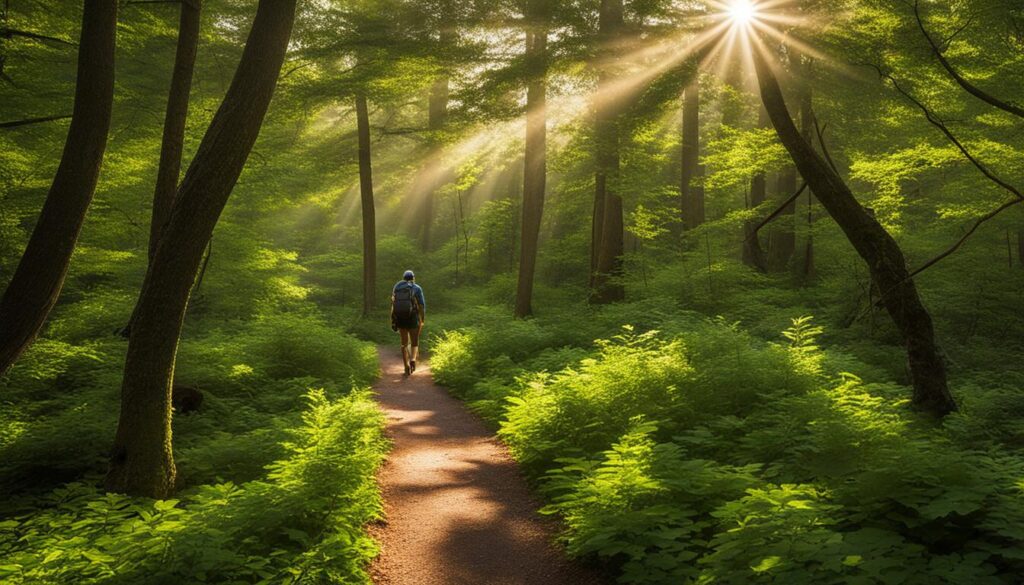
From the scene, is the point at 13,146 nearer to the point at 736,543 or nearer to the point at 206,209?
the point at 206,209

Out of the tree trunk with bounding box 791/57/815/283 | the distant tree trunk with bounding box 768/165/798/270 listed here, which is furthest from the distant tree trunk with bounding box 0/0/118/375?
the distant tree trunk with bounding box 768/165/798/270

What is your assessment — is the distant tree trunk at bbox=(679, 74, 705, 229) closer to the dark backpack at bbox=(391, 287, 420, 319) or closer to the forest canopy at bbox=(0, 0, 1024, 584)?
the forest canopy at bbox=(0, 0, 1024, 584)

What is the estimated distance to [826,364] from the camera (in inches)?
321

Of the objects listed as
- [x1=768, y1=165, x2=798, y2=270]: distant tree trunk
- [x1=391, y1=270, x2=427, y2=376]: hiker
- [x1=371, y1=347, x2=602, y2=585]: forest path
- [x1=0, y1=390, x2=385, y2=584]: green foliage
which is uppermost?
[x1=768, y1=165, x2=798, y2=270]: distant tree trunk

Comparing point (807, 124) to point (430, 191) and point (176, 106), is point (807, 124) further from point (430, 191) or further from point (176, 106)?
point (430, 191)

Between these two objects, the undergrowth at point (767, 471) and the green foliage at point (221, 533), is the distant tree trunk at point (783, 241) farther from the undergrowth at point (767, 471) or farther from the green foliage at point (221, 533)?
the green foliage at point (221, 533)

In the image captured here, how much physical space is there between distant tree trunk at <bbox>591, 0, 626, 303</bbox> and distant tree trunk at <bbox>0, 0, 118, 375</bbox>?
967 cm

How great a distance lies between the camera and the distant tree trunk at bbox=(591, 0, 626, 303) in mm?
13461

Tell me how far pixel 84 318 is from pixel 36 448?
541 centimetres

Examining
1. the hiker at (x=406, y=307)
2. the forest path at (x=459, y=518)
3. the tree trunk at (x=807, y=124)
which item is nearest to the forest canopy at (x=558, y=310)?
the tree trunk at (x=807, y=124)

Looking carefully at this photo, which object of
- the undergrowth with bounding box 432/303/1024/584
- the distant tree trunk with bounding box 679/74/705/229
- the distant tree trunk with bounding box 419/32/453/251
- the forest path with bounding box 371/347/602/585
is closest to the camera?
the undergrowth with bounding box 432/303/1024/584

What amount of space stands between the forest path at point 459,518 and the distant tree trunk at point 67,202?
151 inches

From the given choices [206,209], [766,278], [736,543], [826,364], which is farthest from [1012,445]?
[766,278]

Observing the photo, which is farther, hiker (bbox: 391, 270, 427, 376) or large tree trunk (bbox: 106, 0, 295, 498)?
hiker (bbox: 391, 270, 427, 376)
